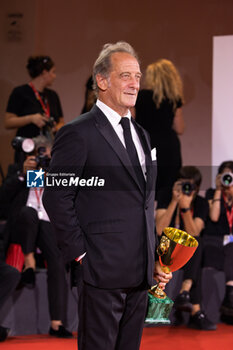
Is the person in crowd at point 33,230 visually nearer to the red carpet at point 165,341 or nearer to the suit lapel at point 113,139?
the red carpet at point 165,341

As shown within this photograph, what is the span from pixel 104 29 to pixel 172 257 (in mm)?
4268

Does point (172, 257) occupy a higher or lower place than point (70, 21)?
lower

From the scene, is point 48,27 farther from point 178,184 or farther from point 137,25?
point 178,184

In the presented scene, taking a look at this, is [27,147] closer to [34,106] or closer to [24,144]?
[24,144]

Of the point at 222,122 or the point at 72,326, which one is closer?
the point at 72,326

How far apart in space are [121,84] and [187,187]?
2015 millimetres

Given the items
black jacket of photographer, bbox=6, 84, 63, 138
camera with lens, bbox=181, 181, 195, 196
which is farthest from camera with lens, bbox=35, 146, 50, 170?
camera with lens, bbox=181, 181, 195, 196

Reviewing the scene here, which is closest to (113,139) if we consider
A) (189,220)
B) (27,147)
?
(27,147)

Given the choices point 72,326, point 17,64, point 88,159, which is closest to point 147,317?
point 88,159

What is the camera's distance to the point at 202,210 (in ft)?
13.1

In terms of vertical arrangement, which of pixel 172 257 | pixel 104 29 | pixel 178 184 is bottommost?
pixel 172 257

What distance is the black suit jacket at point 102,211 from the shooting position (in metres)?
1.84

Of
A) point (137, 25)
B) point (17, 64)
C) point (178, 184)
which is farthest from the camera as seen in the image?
point (137, 25)

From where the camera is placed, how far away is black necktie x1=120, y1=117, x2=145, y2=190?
6.27 feet
